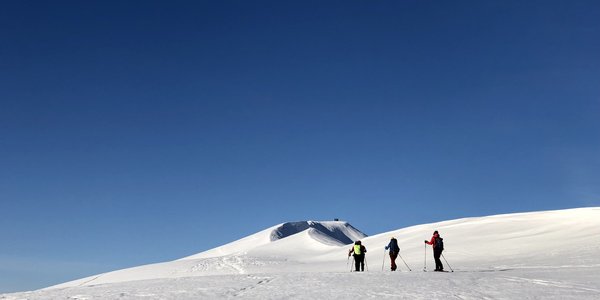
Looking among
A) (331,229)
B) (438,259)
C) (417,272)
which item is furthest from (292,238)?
(331,229)

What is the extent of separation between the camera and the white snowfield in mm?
13586

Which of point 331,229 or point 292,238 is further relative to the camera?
point 331,229

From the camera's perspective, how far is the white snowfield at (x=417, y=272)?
44.6ft

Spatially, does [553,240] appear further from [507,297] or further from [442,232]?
[507,297]

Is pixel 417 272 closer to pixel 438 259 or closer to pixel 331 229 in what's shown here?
pixel 438 259

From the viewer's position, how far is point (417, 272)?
65.9ft

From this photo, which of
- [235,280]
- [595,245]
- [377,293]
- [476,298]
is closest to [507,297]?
[476,298]

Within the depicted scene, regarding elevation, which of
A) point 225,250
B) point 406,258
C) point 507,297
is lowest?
point 507,297

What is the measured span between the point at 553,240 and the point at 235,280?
23.0 m

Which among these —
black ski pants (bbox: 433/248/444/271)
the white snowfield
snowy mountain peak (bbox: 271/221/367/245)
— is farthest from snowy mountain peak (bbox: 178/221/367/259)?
black ski pants (bbox: 433/248/444/271)

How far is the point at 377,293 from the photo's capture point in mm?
13477

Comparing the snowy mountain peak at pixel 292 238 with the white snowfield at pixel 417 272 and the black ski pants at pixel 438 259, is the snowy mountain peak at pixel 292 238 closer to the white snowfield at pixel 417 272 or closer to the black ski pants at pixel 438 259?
the white snowfield at pixel 417 272

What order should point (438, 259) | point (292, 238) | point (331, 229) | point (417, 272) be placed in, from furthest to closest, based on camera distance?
point (331, 229), point (292, 238), point (438, 259), point (417, 272)

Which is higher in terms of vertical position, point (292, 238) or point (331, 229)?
point (331, 229)
